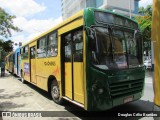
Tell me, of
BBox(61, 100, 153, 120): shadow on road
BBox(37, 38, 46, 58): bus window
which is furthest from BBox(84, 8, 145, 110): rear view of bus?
BBox(37, 38, 46, 58): bus window

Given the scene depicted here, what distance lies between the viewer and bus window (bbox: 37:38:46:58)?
9.97 m

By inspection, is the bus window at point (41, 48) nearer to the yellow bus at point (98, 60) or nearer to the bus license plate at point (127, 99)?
the yellow bus at point (98, 60)

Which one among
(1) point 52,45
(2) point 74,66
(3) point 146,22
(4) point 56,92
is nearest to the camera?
(2) point 74,66

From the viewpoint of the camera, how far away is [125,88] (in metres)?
6.33

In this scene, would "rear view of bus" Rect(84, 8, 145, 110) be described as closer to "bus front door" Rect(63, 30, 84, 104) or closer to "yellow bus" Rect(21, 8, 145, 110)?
"yellow bus" Rect(21, 8, 145, 110)

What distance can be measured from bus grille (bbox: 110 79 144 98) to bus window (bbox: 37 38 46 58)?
460 centimetres

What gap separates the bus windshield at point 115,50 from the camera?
5.85m

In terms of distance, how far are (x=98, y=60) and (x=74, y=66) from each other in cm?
113

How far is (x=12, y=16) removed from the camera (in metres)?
29.5

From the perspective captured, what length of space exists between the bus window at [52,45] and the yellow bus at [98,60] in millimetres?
251

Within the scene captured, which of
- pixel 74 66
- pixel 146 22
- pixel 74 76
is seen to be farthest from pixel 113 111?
pixel 146 22

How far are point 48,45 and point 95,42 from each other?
3965 millimetres

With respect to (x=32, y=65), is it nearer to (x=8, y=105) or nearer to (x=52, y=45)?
(x=8, y=105)

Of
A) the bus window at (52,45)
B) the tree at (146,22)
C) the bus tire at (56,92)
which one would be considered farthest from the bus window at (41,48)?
the tree at (146,22)
